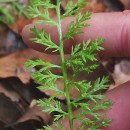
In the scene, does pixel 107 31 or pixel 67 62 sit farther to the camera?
pixel 107 31

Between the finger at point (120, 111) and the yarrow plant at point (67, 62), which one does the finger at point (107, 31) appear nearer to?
the finger at point (120, 111)

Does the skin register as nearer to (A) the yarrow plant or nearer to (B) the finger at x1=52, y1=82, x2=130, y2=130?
(B) the finger at x1=52, y1=82, x2=130, y2=130

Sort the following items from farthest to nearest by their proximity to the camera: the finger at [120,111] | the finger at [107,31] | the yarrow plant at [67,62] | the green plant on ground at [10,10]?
the green plant on ground at [10,10]
the finger at [120,111]
the finger at [107,31]
the yarrow plant at [67,62]

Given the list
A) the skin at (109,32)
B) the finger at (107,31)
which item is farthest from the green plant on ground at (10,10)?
the finger at (107,31)

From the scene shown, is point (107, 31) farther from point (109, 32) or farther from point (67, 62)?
point (67, 62)

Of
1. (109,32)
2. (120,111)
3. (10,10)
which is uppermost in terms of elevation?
(109,32)

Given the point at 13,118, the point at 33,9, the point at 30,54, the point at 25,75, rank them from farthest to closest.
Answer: the point at 30,54 → the point at 25,75 → the point at 13,118 → the point at 33,9

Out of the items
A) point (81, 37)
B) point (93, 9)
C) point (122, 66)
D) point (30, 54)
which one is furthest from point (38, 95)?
point (93, 9)

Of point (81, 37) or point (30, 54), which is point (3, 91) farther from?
point (81, 37)

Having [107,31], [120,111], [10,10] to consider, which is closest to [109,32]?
[107,31]
